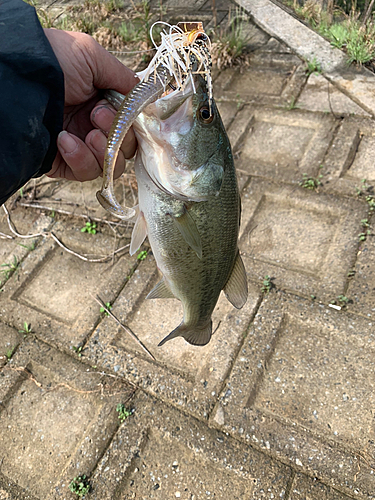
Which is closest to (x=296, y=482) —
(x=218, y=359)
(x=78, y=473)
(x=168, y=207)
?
(x=218, y=359)

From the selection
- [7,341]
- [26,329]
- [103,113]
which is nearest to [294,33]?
[103,113]

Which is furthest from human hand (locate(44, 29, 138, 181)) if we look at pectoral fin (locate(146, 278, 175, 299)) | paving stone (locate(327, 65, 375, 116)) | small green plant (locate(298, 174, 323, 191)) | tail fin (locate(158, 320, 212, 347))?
paving stone (locate(327, 65, 375, 116))

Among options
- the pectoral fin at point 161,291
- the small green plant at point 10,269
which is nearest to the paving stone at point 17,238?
the small green plant at point 10,269

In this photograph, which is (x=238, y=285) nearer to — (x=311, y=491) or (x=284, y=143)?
(x=311, y=491)

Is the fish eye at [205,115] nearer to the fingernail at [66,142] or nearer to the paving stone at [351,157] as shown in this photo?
the fingernail at [66,142]

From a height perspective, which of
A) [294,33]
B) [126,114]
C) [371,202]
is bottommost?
[371,202]

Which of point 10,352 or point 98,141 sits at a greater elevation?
point 98,141
